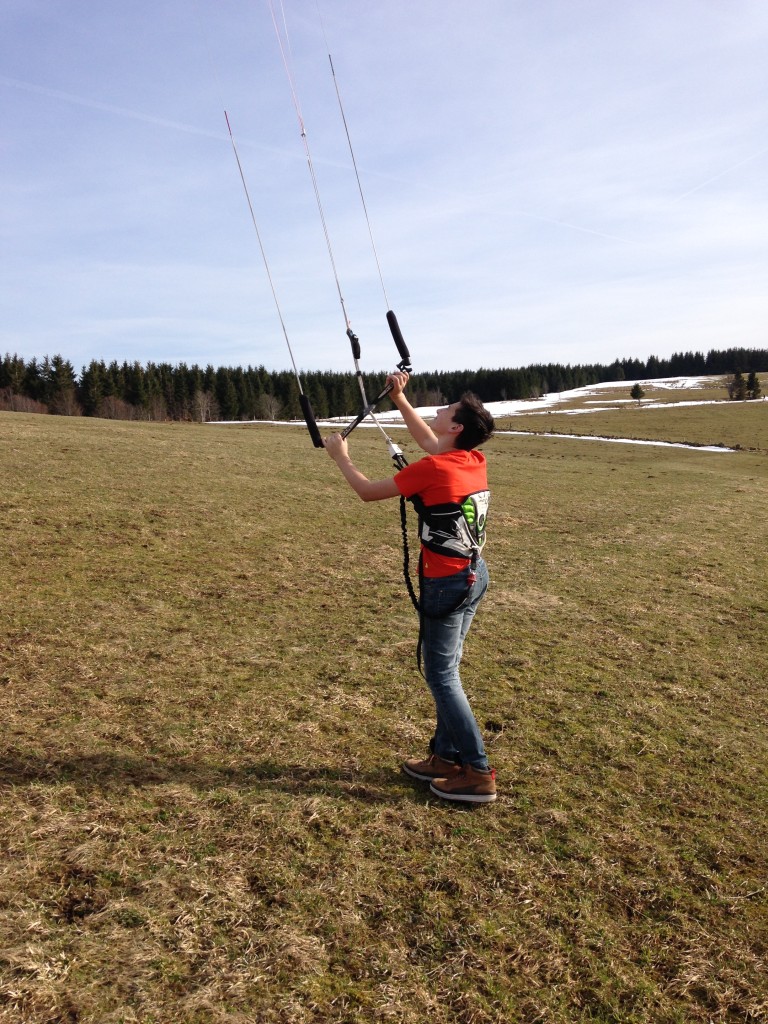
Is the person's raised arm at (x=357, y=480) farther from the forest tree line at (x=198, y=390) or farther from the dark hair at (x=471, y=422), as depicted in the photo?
the forest tree line at (x=198, y=390)

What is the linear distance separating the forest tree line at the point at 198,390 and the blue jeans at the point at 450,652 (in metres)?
68.2

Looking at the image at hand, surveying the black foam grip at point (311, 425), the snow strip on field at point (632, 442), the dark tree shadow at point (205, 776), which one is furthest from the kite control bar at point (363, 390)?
the snow strip on field at point (632, 442)

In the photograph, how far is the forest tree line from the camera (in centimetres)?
8888

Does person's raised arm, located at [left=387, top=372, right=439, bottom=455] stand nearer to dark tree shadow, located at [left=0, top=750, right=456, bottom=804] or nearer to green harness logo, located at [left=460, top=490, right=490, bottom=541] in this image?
green harness logo, located at [left=460, top=490, right=490, bottom=541]

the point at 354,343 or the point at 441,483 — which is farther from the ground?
the point at 354,343

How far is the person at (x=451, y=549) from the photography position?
4.35 m

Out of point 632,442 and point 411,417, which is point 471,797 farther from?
point 632,442

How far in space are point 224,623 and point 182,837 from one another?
437cm

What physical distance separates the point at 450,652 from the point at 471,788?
3.34 feet

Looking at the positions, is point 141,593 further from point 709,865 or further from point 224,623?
point 709,865

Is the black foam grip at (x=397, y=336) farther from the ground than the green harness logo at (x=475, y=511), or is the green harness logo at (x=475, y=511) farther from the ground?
the black foam grip at (x=397, y=336)

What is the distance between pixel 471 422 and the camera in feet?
14.7

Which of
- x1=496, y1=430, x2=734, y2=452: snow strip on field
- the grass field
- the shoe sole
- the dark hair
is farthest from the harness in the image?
x1=496, y1=430, x2=734, y2=452: snow strip on field

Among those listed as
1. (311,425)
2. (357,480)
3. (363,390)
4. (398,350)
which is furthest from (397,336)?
(357,480)
